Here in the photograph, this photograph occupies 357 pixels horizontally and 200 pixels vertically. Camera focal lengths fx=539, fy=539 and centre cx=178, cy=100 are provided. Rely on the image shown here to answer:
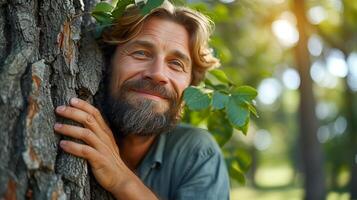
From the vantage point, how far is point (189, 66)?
3.28m

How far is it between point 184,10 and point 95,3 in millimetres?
551

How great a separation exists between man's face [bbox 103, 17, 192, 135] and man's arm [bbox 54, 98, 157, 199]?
32cm

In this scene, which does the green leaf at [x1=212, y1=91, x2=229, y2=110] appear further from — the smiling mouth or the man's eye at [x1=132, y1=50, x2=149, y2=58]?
the man's eye at [x1=132, y1=50, x2=149, y2=58]

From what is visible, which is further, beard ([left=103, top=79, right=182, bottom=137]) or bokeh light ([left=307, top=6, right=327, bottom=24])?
bokeh light ([left=307, top=6, right=327, bottom=24])

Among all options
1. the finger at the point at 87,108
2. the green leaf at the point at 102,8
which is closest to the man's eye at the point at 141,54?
the green leaf at the point at 102,8

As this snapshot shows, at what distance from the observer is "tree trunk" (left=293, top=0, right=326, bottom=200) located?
1125 centimetres

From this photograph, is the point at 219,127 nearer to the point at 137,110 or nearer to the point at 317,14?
the point at 137,110

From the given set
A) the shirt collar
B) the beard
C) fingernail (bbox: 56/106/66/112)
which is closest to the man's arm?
fingernail (bbox: 56/106/66/112)

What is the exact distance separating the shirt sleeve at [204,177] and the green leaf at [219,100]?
55 cm

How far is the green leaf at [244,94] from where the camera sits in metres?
2.63

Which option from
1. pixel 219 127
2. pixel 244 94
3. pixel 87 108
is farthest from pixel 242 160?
pixel 87 108

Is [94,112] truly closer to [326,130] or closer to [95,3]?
[95,3]

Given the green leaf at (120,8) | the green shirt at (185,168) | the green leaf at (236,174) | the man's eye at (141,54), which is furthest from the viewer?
the green leaf at (236,174)

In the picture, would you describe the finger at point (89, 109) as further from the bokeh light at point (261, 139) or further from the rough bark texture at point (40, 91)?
the bokeh light at point (261, 139)
